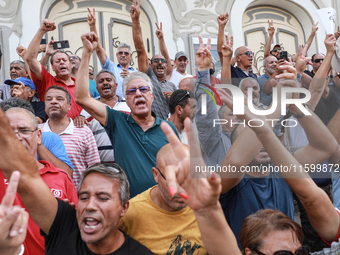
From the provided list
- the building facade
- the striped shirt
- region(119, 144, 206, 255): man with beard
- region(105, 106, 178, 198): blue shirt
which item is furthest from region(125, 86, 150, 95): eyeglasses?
the building facade

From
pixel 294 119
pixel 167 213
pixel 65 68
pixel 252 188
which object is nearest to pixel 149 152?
pixel 167 213

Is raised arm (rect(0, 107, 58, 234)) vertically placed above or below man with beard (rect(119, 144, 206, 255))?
above

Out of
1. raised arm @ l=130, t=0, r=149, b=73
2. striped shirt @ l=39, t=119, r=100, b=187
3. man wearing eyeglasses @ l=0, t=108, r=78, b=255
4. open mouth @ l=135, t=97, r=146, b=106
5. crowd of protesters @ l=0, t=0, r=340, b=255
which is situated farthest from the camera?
raised arm @ l=130, t=0, r=149, b=73

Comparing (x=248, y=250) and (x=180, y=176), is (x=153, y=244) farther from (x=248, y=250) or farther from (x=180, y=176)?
(x=180, y=176)

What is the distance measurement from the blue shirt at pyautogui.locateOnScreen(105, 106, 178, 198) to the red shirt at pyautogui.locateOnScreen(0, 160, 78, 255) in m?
0.44

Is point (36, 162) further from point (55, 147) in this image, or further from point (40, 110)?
point (40, 110)

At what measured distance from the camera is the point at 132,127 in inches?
102

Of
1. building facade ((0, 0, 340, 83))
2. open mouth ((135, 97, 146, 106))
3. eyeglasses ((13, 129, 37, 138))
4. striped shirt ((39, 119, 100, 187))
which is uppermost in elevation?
building facade ((0, 0, 340, 83))

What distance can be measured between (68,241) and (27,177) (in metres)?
0.38

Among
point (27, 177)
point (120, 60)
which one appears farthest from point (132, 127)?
point (120, 60)

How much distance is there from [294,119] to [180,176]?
0.78 meters

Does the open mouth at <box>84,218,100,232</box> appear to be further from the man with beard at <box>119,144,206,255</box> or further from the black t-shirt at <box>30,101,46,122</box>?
the black t-shirt at <box>30,101,46,122</box>

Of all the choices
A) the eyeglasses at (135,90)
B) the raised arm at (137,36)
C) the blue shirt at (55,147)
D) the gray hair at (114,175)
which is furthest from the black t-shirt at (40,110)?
the gray hair at (114,175)

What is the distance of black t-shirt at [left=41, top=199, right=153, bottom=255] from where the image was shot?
1.63 metres
